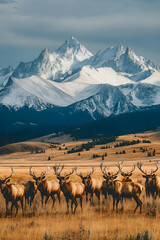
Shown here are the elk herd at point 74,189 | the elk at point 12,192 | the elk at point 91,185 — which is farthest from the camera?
the elk at point 91,185

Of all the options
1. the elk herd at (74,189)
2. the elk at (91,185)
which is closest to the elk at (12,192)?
the elk herd at (74,189)

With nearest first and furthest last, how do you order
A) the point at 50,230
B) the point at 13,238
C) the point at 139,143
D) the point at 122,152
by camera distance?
the point at 13,238
the point at 50,230
the point at 122,152
the point at 139,143

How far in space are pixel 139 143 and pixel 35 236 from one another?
169892 millimetres

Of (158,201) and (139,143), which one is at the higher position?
(139,143)

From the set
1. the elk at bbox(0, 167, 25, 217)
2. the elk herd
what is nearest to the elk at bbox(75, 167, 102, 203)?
the elk herd

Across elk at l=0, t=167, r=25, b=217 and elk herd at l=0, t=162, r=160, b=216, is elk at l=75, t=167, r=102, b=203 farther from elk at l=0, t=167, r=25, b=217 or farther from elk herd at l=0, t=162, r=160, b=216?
elk at l=0, t=167, r=25, b=217

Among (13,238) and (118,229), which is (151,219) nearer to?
(118,229)

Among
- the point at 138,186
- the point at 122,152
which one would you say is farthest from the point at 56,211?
the point at 122,152

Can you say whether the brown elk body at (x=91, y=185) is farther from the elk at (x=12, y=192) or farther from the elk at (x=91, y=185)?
the elk at (x=12, y=192)

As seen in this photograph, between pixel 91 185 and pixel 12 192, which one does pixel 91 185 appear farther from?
pixel 12 192

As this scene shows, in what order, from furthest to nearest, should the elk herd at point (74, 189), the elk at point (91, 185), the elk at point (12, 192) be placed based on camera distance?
the elk at point (91, 185) < the elk herd at point (74, 189) < the elk at point (12, 192)

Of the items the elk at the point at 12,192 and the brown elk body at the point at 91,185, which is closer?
the elk at the point at 12,192

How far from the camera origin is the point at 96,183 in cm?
3422

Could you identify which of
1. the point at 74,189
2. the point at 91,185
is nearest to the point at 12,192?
the point at 74,189
